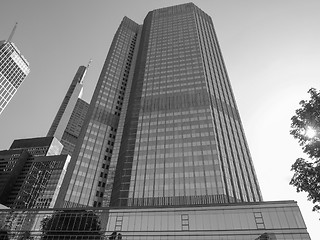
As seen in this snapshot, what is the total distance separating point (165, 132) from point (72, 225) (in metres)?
47.5

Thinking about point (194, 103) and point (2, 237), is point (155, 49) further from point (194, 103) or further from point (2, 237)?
point (2, 237)

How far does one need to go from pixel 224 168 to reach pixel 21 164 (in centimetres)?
16213

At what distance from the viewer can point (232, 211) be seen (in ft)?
127

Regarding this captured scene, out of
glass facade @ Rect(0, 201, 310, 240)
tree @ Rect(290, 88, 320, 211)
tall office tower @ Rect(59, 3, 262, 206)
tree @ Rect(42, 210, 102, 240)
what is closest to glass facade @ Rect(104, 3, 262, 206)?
tall office tower @ Rect(59, 3, 262, 206)

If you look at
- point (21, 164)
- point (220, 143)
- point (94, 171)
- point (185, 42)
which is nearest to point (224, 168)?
point (220, 143)

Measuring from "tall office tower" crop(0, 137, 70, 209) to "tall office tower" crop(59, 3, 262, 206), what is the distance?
3172 inches

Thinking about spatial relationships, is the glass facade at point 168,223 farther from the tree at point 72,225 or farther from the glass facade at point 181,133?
the glass facade at point 181,133

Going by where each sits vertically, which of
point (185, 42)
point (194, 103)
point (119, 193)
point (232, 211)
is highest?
point (185, 42)

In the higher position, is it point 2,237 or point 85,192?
point 85,192

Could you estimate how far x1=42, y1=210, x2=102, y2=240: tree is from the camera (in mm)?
38844

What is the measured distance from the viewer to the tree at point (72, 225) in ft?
127

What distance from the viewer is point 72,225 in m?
40.7

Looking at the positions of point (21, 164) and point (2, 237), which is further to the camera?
point (21, 164)

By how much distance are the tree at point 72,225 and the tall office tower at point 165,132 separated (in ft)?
84.7
